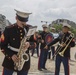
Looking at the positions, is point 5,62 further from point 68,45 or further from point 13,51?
point 68,45

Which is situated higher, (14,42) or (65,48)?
(14,42)

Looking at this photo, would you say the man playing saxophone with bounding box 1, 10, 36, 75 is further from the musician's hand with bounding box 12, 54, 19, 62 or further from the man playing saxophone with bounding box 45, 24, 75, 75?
the man playing saxophone with bounding box 45, 24, 75, 75

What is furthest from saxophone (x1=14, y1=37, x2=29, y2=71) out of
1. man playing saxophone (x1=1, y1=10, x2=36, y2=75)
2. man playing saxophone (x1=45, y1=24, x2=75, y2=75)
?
man playing saxophone (x1=45, y1=24, x2=75, y2=75)

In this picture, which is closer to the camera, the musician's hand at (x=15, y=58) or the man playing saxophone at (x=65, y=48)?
the musician's hand at (x=15, y=58)

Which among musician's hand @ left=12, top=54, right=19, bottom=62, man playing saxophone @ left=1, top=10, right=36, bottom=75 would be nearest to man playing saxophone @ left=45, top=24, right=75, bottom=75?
man playing saxophone @ left=1, top=10, right=36, bottom=75

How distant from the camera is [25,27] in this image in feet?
18.9

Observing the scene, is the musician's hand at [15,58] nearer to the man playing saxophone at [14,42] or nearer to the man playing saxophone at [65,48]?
the man playing saxophone at [14,42]

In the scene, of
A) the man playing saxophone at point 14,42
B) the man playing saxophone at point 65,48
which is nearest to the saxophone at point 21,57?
the man playing saxophone at point 14,42

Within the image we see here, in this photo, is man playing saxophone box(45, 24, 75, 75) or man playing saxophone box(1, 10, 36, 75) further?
man playing saxophone box(45, 24, 75, 75)

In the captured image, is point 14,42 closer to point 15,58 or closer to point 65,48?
point 15,58

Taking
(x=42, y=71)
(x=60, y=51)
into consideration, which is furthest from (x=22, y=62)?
(x=42, y=71)

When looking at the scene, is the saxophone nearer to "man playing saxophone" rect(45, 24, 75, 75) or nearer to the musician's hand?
the musician's hand

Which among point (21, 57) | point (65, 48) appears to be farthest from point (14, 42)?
point (65, 48)

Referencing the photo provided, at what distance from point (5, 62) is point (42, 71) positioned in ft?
18.8
